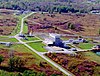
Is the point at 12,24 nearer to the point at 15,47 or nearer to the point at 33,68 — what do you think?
the point at 15,47

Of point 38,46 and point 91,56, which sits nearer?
point 91,56

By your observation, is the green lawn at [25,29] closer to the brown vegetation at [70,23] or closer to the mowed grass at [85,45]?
the brown vegetation at [70,23]

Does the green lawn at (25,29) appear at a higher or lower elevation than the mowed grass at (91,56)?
higher

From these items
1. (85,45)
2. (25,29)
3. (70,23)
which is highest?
(25,29)

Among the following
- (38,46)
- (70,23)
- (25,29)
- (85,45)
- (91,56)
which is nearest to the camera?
(91,56)

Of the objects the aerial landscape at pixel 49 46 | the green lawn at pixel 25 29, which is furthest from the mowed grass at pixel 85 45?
Answer: the green lawn at pixel 25 29

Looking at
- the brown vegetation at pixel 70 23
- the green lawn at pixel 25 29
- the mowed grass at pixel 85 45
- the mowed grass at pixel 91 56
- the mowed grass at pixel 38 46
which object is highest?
the mowed grass at pixel 38 46

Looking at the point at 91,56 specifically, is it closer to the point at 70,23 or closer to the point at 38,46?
the point at 38,46

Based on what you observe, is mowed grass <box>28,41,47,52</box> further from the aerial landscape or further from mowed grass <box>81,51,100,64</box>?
mowed grass <box>81,51,100,64</box>

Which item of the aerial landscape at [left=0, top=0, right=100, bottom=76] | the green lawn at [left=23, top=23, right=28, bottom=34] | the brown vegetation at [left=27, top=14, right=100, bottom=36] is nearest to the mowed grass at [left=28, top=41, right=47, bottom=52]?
the aerial landscape at [left=0, top=0, right=100, bottom=76]

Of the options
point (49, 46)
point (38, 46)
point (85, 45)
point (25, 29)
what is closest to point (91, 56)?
point (85, 45)
